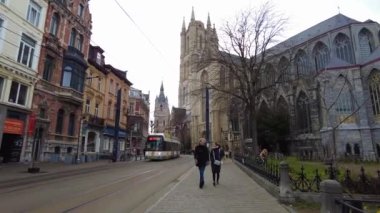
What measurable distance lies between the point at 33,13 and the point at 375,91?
131 ft

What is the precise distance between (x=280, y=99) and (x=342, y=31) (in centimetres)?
1486

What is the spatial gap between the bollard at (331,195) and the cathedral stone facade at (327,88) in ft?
69.6

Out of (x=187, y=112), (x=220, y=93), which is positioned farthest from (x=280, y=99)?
(x=187, y=112)

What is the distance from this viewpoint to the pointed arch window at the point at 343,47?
45.4 metres

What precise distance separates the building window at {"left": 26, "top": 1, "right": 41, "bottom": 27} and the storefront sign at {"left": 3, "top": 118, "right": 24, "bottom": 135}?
7.92m

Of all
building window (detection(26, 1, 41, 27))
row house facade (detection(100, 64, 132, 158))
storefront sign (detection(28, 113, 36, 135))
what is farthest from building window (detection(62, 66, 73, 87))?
row house facade (detection(100, 64, 132, 158))

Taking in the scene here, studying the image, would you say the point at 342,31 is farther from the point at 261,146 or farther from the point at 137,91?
the point at 137,91

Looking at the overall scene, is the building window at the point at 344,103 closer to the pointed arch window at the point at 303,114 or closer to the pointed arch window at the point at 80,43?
the pointed arch window at the point at 303,114

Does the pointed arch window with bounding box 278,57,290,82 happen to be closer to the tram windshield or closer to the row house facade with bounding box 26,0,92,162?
the tram windshield

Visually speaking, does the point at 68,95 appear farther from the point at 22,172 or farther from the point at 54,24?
the point at 22,172

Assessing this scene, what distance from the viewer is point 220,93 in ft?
92.2

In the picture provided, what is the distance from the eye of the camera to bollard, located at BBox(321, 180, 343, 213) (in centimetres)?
479

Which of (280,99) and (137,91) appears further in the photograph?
(137,91)

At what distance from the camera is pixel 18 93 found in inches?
839
